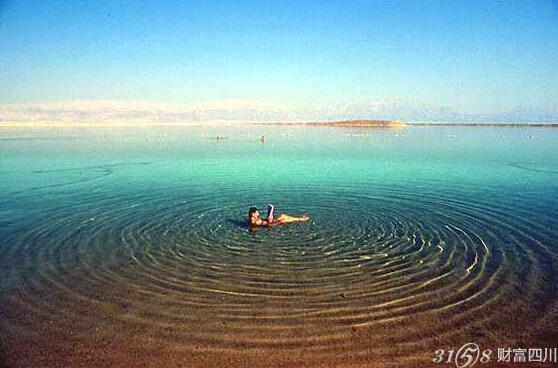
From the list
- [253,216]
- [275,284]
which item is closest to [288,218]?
[253,216]

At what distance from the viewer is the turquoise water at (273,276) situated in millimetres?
8578

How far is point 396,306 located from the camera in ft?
33.1

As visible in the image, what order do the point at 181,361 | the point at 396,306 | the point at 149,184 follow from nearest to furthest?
the point at 181,361 < the point at 396,306 < the point at 149,184

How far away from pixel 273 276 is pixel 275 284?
0.58m

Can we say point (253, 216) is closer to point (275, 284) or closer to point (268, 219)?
point (268, 219)

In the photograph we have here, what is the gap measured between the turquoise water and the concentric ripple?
5 centimetres

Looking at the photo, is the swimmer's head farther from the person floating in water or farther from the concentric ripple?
the concentric ripple

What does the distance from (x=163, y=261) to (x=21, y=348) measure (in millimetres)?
5175

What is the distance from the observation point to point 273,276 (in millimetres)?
12023

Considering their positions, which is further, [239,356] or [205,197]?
[205,197]

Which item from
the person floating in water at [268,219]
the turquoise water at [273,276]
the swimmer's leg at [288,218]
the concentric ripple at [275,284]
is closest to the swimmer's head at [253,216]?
the person floating in water at [268,219]

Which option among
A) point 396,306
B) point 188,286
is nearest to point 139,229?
point 188,286

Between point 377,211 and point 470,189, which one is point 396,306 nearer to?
point 377,211

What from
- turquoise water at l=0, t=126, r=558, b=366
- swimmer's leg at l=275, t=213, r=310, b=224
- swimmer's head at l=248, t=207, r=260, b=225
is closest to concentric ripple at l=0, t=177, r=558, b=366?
turquoise water at l=0, t=126, r=558, b=366
